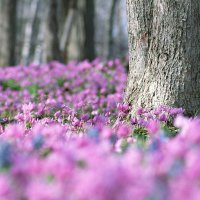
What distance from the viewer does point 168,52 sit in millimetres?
6055

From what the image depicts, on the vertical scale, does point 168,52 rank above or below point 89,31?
above

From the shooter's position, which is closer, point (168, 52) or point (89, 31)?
point (168, 52)

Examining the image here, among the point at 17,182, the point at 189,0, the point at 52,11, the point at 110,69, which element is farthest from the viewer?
the point at 52,11

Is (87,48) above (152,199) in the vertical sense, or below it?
below

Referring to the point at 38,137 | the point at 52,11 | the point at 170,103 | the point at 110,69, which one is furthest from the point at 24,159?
the point at 52,11

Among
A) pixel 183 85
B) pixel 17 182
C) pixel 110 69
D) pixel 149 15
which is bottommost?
pixel 110 69

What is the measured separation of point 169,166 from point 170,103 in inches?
155

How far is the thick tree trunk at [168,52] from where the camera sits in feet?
19.7

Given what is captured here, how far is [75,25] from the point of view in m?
A: 18.5

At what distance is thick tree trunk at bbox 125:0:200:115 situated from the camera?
5.99 m

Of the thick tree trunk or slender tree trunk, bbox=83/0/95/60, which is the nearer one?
the thick tree trunk

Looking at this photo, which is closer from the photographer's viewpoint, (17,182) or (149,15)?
(17,182)

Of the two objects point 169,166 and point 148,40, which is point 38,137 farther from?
point 148,40

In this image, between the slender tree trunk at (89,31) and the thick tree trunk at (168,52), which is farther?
the slender tree trunk at (89,31)
